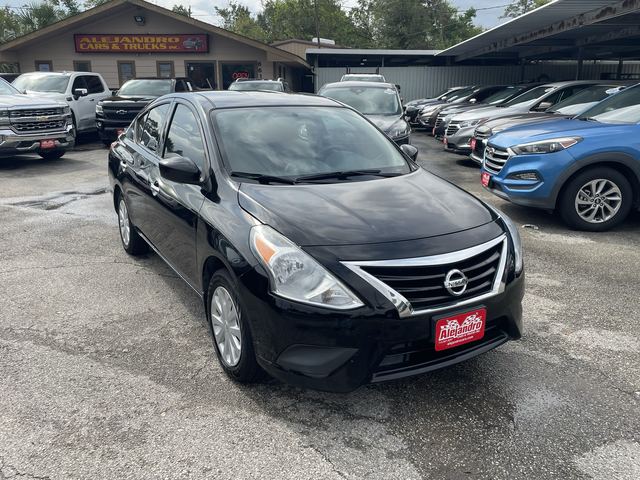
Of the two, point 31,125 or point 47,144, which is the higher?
point 31,125

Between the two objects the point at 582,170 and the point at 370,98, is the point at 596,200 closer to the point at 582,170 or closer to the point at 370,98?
the point at 582,170

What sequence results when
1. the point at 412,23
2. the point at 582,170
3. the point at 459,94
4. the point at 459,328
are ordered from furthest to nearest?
the point at 412,23 → the point at 459,94 → the point at 582,170 → the point at 459,328

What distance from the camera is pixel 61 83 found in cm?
1416

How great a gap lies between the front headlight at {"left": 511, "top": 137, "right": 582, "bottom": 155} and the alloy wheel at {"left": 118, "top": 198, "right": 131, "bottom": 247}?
14.4 feet

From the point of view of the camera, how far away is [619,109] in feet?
21.2

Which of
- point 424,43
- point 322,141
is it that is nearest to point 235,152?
point 322,141

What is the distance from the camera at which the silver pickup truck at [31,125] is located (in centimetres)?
1027

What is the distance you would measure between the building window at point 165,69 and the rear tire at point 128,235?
20.4 meters

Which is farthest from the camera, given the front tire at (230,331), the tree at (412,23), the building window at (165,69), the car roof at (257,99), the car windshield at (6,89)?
the tree at (412,23)

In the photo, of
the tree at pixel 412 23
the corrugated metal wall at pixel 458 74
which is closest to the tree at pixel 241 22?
the tree at pixel 412 23

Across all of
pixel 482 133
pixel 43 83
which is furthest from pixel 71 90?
pixel 482 133

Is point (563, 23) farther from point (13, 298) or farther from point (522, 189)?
point (13, 298)

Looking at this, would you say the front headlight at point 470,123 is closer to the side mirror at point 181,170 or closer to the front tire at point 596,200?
the front tire at point 596,200

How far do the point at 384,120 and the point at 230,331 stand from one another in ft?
23.6
